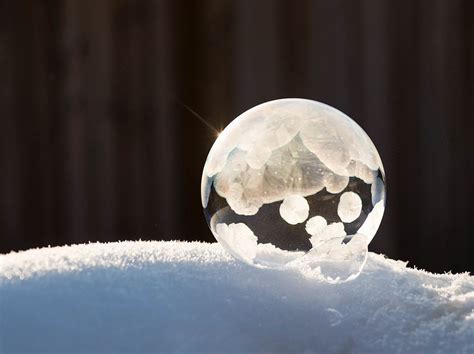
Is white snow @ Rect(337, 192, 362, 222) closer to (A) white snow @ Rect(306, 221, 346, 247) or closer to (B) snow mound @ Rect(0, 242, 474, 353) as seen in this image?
(A) white snow @ Rect(306, 221, 346, 247)

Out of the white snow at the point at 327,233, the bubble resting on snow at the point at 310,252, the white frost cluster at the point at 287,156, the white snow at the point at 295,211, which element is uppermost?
the white frost cluster at the point at 287,156

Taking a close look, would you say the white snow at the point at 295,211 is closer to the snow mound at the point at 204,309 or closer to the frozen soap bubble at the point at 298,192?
the frozen soap bubble at the point at 298,192

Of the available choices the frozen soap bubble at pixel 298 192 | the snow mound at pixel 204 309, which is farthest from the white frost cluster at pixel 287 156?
the snow mound at pixel 204 309

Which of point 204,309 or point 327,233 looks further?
point 327,233

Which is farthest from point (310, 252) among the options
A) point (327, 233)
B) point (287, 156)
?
point (287, 156)

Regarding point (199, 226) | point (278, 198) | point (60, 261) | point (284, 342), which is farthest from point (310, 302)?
point (199, 226)

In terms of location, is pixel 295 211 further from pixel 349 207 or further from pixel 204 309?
pixel 204 309

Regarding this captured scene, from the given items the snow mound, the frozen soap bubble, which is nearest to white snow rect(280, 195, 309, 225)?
the frozen soap bubble

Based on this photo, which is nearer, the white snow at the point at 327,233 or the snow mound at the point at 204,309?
the snow mound at the point at 204,309
